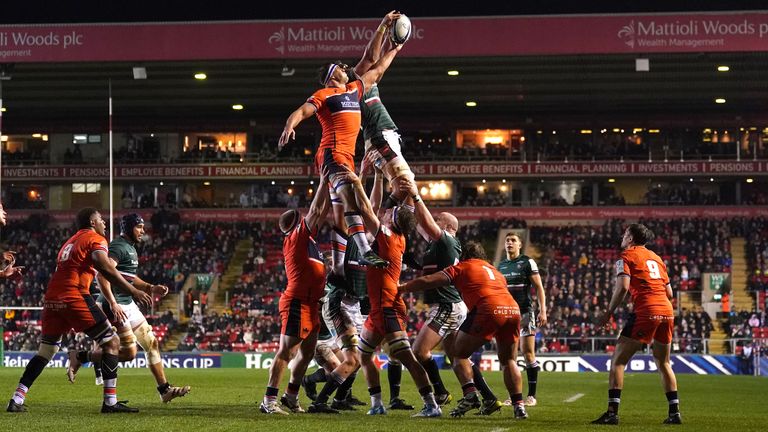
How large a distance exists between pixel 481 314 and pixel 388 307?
3.42 ft

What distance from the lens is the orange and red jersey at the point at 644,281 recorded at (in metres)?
12.6

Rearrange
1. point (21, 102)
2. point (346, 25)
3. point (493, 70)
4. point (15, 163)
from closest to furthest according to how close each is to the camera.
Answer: point (346, 25) → point (493, 70) → point (21, 102) → point (15, 163)

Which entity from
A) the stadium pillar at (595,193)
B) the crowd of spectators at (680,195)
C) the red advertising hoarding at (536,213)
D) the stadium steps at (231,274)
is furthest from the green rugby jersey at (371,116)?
the stadium pillar at (595,193)

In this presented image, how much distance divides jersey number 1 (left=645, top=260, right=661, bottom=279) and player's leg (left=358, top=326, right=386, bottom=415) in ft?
10.2

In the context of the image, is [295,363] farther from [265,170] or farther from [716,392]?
[265,170]

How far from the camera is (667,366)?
12562 mm

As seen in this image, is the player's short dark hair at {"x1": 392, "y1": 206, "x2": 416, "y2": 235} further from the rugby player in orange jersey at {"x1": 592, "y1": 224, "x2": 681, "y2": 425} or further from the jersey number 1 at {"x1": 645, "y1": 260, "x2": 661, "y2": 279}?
the jersey number 1 at {"x1": 645, "y1": 260, "x2": 661, "y2": 279}

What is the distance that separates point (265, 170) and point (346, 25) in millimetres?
15821

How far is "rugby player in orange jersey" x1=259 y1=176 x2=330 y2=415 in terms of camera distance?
41.2ft

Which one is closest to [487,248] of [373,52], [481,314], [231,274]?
[231,274]

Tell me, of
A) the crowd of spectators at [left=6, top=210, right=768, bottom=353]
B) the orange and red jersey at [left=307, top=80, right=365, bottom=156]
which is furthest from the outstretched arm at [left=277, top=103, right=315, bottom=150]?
the crowd of spectators at [left=6, top=210, right=768, bottom=353]

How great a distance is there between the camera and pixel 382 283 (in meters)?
12.6

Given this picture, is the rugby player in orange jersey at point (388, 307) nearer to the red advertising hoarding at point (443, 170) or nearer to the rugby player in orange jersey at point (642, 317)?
the rugby player in orange jersey at point (642, 317)

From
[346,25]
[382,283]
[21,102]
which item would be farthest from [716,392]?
[21,102]
